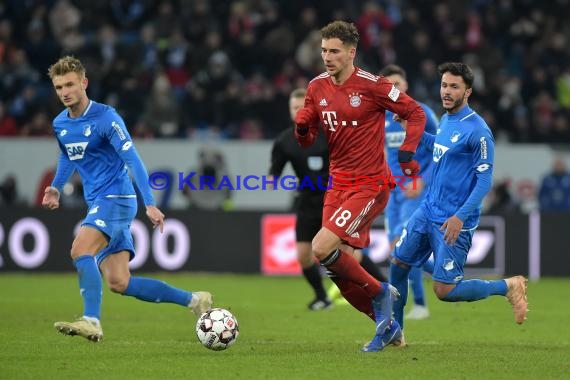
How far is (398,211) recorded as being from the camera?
1226cm

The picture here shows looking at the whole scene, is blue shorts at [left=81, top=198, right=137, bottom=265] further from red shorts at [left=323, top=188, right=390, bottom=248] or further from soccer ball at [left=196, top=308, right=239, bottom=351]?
red shorts at [left=323, top=188, right=390, bottom=248]

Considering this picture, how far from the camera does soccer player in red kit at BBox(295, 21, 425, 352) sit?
27.7 feet

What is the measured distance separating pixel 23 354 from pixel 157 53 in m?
13.2

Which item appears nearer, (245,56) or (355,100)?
(355,100)

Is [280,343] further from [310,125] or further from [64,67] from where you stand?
[64,67]

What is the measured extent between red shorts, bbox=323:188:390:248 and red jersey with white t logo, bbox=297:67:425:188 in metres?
0.17

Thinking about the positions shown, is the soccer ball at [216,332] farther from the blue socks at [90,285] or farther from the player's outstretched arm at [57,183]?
the player's outstretched arm at [57,183]

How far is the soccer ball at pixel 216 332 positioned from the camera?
8.61m

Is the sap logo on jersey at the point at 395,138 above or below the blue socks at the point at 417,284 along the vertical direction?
above

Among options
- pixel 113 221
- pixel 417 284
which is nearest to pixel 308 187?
pixel 417 284

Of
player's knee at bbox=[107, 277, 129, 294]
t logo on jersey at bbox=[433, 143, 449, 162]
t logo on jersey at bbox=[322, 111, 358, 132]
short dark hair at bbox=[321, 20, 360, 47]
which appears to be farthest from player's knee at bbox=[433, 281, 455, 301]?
player's knee at bbox=[107, 277, 129, 294]

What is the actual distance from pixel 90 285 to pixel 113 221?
59 centimetres

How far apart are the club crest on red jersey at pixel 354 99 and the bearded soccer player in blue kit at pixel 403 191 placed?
308 cm

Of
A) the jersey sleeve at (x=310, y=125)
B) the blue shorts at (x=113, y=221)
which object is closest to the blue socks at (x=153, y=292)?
the blue shorts at (x=113, y=221)
